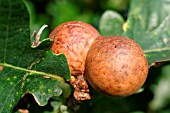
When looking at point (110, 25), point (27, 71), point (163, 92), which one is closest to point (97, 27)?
point (110, 25)

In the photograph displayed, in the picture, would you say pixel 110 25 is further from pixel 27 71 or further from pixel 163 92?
pixel 163 92

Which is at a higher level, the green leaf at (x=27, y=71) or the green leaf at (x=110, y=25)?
the green leaf at (x=110, y=25)

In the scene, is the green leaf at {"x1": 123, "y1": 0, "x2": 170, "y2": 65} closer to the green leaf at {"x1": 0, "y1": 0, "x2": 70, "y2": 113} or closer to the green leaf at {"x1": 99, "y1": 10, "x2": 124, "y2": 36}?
the green leaf at {"x1": 99, "y1": 10, "x2": 124, "y2": 36}

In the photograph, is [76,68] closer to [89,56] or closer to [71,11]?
[89,56]

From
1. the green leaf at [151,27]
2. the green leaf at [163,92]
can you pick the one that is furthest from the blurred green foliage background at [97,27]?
the green leaf at [151,27]

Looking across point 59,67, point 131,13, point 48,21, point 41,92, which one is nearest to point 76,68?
point 59,67

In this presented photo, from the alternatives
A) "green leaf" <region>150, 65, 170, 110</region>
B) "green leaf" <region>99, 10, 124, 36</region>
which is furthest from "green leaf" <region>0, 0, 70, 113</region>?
"green leaf" <region>150, 65, 170, 110</region>

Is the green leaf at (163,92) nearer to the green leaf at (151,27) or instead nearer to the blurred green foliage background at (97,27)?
the blurred green foliage background at (97,27)
